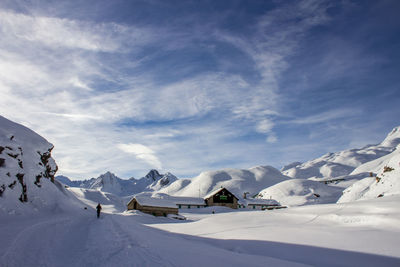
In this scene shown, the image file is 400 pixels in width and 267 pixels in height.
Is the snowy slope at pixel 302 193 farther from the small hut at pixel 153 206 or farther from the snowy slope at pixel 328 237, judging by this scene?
the snowy slope at pixel 328 237

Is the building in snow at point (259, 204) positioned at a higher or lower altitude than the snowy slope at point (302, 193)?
lower

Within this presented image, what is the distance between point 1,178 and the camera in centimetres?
2461

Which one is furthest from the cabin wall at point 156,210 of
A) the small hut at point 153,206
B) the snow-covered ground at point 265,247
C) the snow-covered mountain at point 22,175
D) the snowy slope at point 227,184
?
the snowy slope at point 227,184

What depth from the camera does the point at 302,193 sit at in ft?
315

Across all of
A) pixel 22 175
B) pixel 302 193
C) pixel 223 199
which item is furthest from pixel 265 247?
pixel 302 193

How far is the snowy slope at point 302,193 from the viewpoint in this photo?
82338 mm

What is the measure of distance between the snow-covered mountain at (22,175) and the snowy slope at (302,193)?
235 ft

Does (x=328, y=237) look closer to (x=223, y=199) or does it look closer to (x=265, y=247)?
(x=265, y=247)

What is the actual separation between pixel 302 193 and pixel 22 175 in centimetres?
9280

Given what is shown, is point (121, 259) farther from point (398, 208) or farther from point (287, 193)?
point (287, 193)

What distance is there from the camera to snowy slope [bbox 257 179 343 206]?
82.3 m

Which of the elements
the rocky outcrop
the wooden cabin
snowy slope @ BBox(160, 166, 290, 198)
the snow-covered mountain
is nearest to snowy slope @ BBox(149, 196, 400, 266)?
the snow-covered mountain

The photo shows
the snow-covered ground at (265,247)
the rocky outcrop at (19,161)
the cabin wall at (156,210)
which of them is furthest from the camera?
the cabin wall at (156,210)

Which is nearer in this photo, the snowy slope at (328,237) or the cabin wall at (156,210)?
the snowy slope at (328,237)
